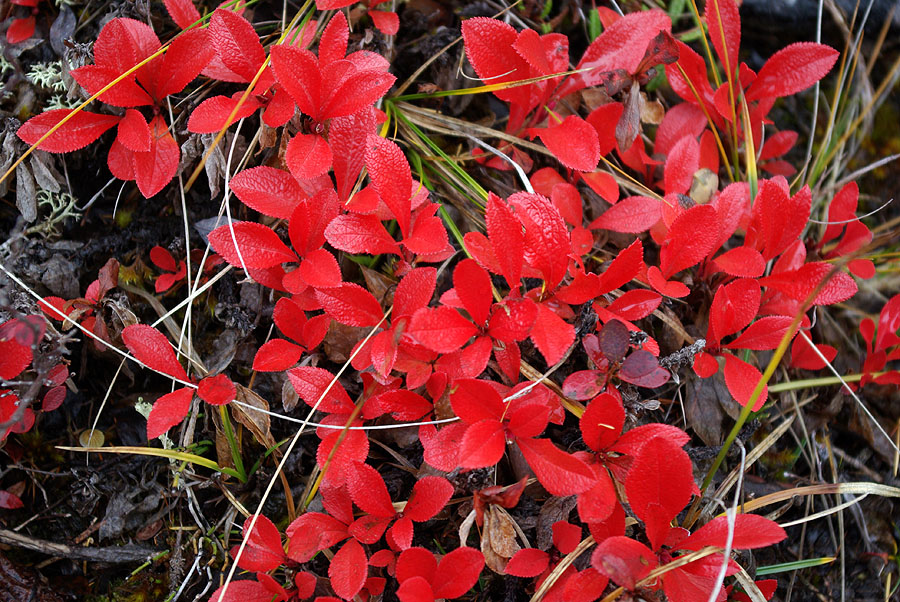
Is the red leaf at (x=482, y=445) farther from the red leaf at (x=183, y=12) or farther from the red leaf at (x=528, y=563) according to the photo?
the red leaf at (x=183, y=12)

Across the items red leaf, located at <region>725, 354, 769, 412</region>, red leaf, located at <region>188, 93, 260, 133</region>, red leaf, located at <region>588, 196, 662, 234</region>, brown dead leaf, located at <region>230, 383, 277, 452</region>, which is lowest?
brown dead leaf, located at <region>230, 383, 277, 452</region>

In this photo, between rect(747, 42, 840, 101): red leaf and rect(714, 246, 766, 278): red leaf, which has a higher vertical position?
rect(747, 42, 840, 101): red leaf

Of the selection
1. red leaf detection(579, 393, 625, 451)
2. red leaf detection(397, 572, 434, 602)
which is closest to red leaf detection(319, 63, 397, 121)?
red leaf detection(579, 393, 625, 451)

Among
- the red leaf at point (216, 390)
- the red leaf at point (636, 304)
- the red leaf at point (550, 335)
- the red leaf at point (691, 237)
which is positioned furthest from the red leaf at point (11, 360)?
the red leaf at point (691, 237)

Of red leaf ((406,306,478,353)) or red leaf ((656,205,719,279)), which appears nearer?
red leaf ((406,306,478,353))

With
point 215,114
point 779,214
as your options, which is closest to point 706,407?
point 779,214

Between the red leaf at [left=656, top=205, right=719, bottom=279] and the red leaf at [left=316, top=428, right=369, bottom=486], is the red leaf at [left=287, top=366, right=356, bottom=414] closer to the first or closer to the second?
the red leaf at [left=316, top=428, right=369, bottom=486]

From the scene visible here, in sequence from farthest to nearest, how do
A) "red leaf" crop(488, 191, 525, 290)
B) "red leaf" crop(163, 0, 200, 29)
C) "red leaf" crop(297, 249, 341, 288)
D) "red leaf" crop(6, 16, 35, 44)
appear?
1. "red leaf" crop(6, 16, 35, 44)
2. "red leaf" crop(163, 0, 200, 29)
3. "red leaf" crop(297, 249, 341, 288)
4. "red leaf" crop(488, 191, 525, 290)

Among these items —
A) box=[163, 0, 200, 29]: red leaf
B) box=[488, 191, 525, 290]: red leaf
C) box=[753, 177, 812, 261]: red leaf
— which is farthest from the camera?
box=[163, 0, 200, 29]: red leaf
